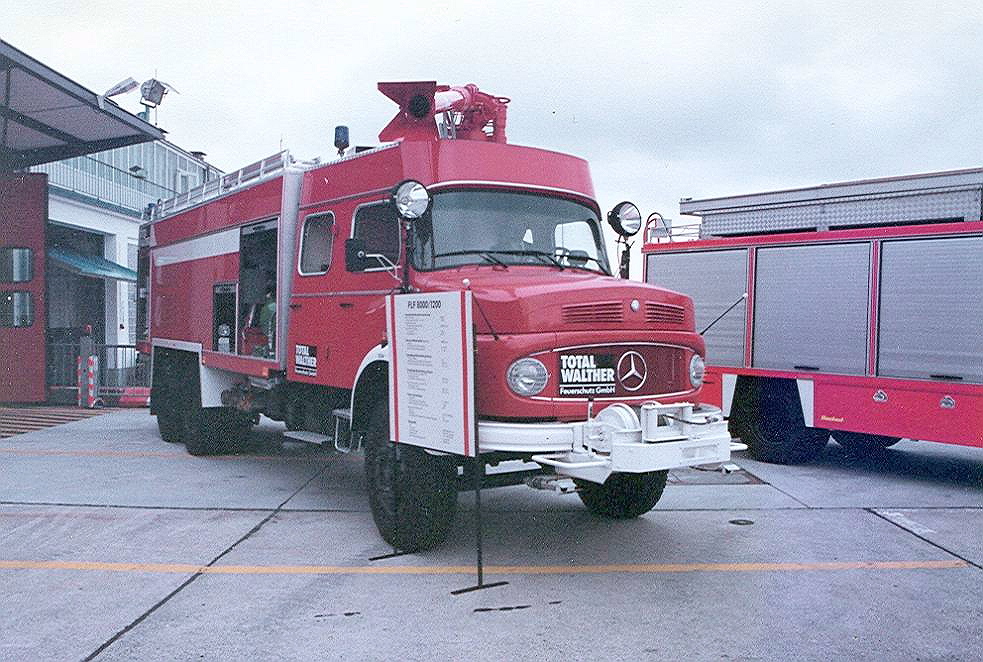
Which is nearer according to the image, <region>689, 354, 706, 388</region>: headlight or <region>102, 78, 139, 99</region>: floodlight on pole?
<region>689, 354, 706, 388</region>: headlight

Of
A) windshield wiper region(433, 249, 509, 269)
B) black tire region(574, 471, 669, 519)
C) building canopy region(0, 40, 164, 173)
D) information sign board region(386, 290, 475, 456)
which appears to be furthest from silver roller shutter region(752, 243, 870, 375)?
building canopy region(0, 40, 164, 173)

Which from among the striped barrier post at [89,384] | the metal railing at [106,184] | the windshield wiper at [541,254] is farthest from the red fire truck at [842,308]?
the metal railing at [106,184]

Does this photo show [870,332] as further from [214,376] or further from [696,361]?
[214,376]

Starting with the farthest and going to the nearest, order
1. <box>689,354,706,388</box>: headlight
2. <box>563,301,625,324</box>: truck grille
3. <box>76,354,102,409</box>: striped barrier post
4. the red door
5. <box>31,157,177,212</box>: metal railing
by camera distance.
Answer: <box>31,157,177,212</box>: metal railing, <box>76,354,102,409</box>: striped barrier post, the red door, <box>689,354,706,388</box>: headlight, <box>563,301,625,324</box>: truck grille

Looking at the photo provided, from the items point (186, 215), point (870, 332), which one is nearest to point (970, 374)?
point (870, 332)

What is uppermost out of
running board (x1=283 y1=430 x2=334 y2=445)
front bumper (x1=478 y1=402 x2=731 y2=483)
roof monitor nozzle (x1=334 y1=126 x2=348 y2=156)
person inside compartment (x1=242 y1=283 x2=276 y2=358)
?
roof monitor nozzle (x1=334 y1=126 x2=348 y2=156)

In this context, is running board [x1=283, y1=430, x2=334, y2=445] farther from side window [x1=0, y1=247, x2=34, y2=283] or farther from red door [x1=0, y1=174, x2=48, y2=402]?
side window [x1=0, y1=247, x2=34, y2=283]

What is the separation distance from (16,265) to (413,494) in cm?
1256

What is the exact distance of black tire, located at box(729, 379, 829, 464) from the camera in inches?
407

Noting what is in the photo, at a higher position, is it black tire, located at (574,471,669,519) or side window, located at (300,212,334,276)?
side window, located at (300,212,334,276)

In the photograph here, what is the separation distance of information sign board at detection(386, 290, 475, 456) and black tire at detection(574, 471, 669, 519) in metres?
1.80

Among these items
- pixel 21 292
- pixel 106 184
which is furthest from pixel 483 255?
pixel 106 184

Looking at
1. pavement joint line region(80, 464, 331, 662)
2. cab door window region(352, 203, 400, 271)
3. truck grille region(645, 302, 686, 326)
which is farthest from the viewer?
cab door window region(352, 203, 400, 271)

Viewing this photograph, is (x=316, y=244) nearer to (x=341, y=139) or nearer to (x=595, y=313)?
(x=341, y=139)
